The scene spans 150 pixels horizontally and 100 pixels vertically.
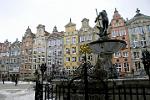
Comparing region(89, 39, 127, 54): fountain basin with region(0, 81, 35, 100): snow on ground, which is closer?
region(89, 39, 127, 54): fountain basin

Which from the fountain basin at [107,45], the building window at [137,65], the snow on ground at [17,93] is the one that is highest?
the fountain basin at [107,45]

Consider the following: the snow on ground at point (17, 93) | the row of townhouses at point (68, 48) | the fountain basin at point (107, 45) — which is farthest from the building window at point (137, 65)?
the fountain basin at point (107, 45)

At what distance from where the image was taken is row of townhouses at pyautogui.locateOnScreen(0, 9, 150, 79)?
41.2 metres

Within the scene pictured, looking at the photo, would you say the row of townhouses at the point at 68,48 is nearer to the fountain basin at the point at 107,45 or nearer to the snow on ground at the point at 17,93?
the snow on ground at the point at 17,93

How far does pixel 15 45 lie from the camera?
2432 inches

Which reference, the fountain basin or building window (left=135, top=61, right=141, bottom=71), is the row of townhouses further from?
the fountain basin

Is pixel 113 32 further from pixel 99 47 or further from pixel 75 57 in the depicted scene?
pixel 99 47

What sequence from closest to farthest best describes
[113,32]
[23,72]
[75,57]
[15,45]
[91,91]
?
[91,91]
[113,32]
[75,57]
[23,72]
[15,45]

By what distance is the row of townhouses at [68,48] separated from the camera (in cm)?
4123

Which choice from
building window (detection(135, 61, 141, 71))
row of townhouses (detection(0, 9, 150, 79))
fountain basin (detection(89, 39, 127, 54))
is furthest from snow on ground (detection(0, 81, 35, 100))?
building window (detection(135, 61, 141, 71))

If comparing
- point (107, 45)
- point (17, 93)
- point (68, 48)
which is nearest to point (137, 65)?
point (68, 48)

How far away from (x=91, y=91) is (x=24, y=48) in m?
53.9

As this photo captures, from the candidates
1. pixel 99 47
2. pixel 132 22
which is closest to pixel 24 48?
pixel 132 22

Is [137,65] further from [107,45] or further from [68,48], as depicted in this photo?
[107,45]
